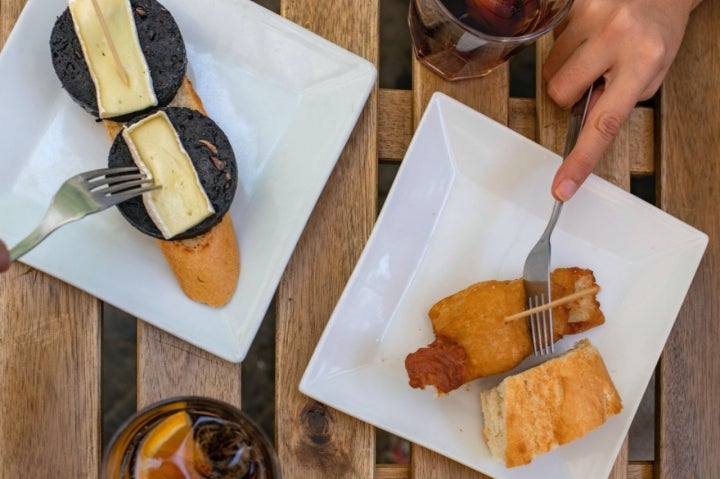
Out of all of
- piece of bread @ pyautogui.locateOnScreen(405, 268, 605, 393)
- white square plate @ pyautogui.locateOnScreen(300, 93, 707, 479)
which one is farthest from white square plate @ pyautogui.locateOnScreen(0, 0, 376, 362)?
piece of bread @ pyautogui.locateOnScreen(405, 268, 605, 393)

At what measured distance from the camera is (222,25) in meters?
1.13

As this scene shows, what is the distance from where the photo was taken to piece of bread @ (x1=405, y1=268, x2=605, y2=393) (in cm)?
108

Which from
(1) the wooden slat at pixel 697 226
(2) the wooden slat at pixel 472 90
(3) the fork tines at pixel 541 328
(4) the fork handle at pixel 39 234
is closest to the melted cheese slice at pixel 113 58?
(4) the fork handle at pixel 39 234

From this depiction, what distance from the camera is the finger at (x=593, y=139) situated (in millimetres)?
1097

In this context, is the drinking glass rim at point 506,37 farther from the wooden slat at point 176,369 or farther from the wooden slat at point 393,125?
the wooden slat at point 176,369

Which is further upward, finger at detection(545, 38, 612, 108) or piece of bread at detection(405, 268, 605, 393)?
finger at detection(545, 38, 612, 108)

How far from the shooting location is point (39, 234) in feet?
3.19

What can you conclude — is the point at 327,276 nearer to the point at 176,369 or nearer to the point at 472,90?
the point at 176,369

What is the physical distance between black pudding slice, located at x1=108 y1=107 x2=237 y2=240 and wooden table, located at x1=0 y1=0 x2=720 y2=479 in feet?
0.56

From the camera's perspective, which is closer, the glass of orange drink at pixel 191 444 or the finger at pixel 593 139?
the glass of orange drink at pixel 191 444

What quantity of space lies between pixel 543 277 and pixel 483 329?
0.13 metres

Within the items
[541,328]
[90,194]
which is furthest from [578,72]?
[90,194]

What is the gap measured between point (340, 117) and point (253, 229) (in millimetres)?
222

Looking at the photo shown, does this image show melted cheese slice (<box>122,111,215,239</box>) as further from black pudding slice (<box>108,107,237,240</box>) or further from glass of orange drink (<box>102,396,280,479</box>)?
glass of orange drink (<box>102,396,280,479</box>)
